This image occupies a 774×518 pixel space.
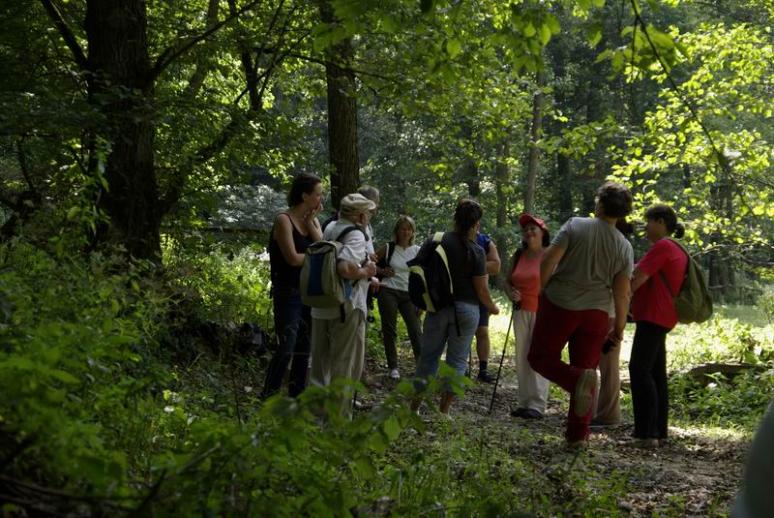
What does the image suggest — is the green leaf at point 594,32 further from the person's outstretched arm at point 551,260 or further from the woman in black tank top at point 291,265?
the woman in black tank top at point 291,265

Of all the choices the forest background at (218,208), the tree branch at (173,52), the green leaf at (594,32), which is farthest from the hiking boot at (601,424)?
the tree branch at (173,52)

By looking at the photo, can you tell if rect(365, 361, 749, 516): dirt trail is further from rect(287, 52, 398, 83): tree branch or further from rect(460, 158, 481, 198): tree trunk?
rect(460, 158, 481, 198): tree trunk

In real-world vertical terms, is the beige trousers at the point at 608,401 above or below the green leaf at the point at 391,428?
below

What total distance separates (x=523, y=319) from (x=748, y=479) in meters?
7.46

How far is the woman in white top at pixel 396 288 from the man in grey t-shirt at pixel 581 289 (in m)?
3.69

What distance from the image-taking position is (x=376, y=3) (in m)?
4.90

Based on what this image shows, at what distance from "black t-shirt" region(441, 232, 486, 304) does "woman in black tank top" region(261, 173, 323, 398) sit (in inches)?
47.6

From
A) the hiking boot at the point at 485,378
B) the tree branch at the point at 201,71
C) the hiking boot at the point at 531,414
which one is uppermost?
the tree branch at the point at 201,71

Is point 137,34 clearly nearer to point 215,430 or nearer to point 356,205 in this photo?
point 356,205

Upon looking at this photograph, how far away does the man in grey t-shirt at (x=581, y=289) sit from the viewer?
22.4 ft

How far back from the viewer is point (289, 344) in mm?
7285

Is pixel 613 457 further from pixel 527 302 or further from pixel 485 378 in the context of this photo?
pixel 485 378

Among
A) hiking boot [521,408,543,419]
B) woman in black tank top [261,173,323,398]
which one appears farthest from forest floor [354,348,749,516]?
woman in black tank top [261,173,323,398]

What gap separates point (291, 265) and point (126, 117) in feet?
6.66
